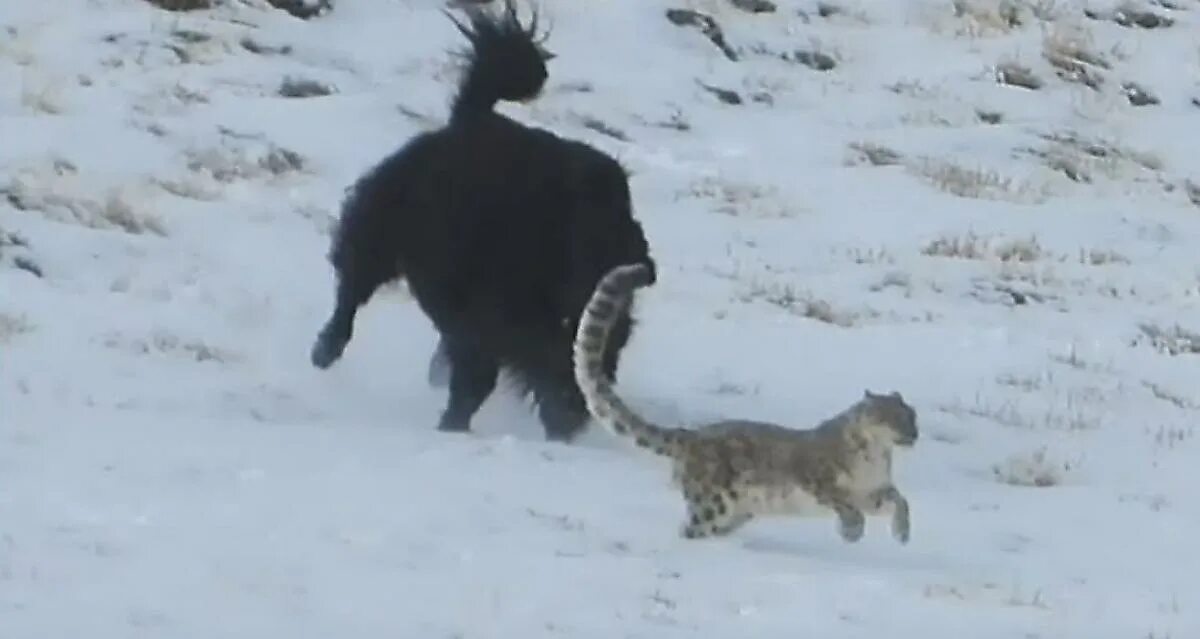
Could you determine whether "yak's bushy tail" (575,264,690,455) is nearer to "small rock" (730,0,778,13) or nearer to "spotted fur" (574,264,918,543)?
"spotted fur" (574,264,918,543)

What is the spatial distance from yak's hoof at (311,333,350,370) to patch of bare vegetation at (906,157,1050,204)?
175 inches

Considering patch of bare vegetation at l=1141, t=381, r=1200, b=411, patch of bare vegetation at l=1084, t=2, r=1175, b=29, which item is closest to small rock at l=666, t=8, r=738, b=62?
patch of bare vegetation at l=1084, t=2, r=1175, b=29

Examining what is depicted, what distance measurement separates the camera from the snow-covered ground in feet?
17.8

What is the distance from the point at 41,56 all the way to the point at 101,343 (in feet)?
13.4

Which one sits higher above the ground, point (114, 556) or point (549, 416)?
point (114, 556)

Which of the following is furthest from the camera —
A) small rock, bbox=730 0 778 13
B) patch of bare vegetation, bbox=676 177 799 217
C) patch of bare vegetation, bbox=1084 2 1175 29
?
patch of bare vegetation, bbox=1084 2 1175 29

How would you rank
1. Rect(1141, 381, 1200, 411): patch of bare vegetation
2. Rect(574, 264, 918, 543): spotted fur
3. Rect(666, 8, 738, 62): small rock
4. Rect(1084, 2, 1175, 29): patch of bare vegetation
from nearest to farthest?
Rect(574, 264, 918, 543): spotted fur < Rect(1141, 381, 1200, 411): patch of bare vegetation < Rect(666, 8, 738, 62): small rock < Rect(1084, 2, 1175, 29): patch of bare vegetation

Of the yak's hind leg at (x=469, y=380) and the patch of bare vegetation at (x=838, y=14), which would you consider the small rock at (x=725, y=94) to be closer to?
the patch of bare vegetation at (x=838, y=14)

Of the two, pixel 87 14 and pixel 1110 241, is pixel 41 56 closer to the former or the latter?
pixel 87 14

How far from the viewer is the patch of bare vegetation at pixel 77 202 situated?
9.38m

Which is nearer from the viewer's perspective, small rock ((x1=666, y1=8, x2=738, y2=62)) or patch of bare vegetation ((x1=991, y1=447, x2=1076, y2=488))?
patch of bare vegetation ((x1=991, y1=447, x2=1076, y2=488))

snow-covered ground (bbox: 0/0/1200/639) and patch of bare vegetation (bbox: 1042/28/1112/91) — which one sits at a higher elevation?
snow-covered ground (bbox: 0/0/1200/639)

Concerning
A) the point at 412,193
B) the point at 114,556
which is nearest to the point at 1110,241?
the point at 412,193

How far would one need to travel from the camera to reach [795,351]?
8828mm
